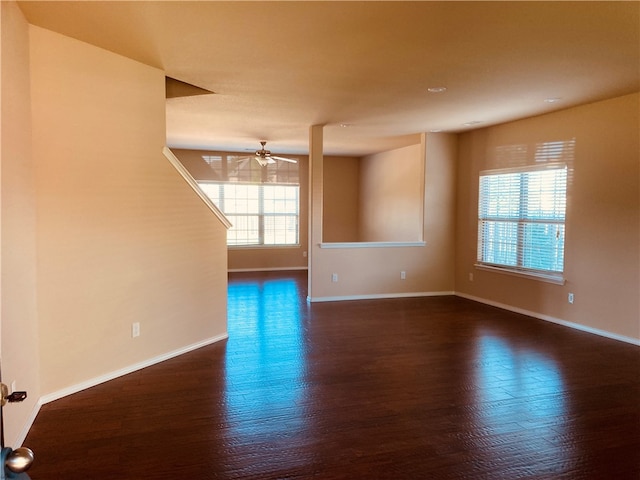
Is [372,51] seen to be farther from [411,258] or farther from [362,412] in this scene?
[411,258]

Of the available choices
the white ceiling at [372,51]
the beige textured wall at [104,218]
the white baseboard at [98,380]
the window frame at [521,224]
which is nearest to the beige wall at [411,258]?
the window frame at [521,224]

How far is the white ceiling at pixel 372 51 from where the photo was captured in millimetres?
2541

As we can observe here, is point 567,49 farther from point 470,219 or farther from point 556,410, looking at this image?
point 470,219

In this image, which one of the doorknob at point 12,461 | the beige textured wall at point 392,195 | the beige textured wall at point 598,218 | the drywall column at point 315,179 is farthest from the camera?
the beige textured wall at point 392,195

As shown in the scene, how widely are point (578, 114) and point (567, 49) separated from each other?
80.3 inches

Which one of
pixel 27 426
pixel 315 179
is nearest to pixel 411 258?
pixel 315 179

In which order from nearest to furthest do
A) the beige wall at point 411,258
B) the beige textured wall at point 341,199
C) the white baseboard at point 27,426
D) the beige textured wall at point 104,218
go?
the white baseboard at point 27,426
the beige textured wall at point 104,218
the beige wall at point 411,258
the beige textured wall at point 341,199

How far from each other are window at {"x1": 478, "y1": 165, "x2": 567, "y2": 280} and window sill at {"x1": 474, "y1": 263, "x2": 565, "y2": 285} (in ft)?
0.05

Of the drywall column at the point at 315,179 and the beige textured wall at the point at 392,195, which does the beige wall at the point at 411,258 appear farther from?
the beige textured wall at the point at 392,195

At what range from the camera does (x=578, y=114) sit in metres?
4.80

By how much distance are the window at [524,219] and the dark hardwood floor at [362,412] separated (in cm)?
110

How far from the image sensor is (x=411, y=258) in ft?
21.8

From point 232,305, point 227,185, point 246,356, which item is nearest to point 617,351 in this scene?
point 246,356

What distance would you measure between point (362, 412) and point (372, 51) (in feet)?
8.36
